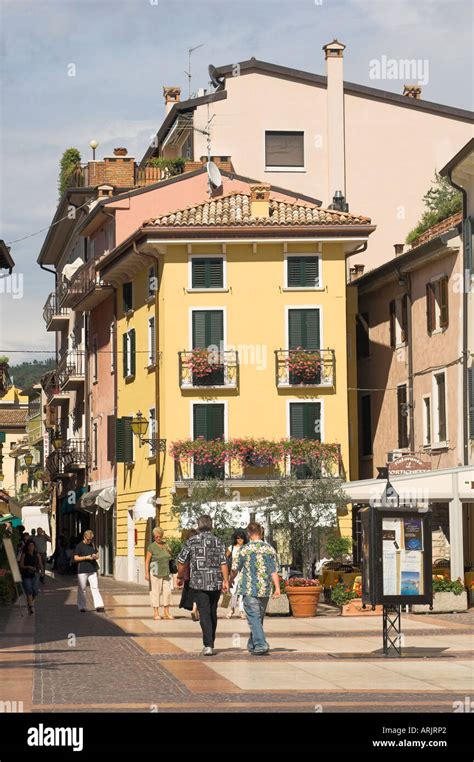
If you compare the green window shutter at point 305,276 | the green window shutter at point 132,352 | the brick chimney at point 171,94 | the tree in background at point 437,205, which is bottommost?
the green window shutter at point 132,352

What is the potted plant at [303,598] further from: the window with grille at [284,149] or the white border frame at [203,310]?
the window with grille at [284,149]

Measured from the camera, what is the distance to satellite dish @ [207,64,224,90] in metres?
54.1

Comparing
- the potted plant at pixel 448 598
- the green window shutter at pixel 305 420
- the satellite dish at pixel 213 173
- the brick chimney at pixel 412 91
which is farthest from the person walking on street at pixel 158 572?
the brick chimney at pixel 412 91

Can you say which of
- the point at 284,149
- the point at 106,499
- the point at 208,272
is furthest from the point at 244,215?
the point at 106,499

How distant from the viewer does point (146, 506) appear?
46.6 m

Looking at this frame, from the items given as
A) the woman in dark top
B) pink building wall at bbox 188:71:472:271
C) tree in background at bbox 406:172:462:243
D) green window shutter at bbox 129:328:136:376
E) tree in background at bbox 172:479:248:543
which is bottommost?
the woman in dark top

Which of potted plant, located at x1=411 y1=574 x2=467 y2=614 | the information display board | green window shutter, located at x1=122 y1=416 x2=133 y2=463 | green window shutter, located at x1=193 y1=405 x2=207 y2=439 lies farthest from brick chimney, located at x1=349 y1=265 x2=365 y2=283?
the information display board

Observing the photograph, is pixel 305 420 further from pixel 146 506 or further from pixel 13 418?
pixel 13 418

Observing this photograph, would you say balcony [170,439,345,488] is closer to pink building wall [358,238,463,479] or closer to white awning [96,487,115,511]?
pink building wall [358,238,463,479]

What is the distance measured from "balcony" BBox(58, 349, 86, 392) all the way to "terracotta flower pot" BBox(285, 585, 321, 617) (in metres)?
34.5

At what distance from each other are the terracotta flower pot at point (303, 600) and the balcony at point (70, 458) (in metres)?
32.1

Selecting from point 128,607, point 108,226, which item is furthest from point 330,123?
point 128,607

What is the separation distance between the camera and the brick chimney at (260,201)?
151ft

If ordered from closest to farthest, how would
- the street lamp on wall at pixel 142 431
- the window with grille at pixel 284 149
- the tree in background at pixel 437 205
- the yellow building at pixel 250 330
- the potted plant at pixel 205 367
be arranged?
the potted plant at pixel 205 367 < the yellow building at pixel 250 330 < the street lamp on wall at pixel 142 431 < the tree in background at pixel 437 205 < the window with grille at pixel 284 149
